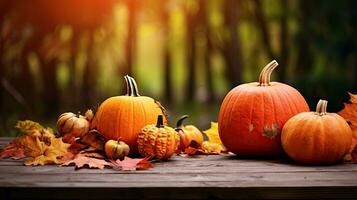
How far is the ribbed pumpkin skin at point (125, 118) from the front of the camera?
2.27 meters

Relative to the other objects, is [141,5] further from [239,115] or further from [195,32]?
[239,115]

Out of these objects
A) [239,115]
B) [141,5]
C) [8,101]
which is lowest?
[8,101]

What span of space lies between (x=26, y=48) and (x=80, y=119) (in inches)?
96.3

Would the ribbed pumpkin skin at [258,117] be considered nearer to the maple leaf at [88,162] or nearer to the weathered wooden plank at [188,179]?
the weathered wooden plank at [188,179]

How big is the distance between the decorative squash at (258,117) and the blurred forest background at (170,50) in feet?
7.74

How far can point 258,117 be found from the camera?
220 centimetres

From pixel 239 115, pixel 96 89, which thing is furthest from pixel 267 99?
pixel 96 89

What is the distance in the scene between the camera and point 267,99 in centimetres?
221

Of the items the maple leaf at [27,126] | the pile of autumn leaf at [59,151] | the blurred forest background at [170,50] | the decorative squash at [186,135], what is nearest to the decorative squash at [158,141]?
the pile of autumn leaf at [59,151]

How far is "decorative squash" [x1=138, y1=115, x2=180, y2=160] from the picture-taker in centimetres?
213

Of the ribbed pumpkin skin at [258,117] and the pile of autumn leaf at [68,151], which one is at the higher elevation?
the ribbed pumpkin skin at [258,117]

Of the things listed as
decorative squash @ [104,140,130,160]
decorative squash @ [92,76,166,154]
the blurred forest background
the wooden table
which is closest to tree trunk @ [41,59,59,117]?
Answer: the blurred forest background

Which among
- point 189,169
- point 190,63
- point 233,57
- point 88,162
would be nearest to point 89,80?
point 190,63
